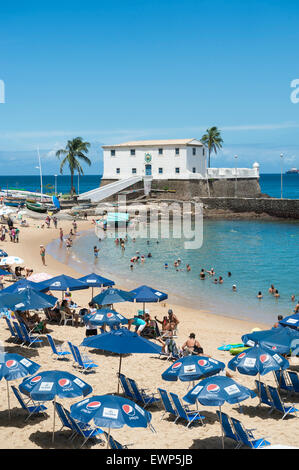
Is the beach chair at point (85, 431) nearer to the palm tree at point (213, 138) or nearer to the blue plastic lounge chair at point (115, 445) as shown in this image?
the blue plastic lounge chair at point (115, 445)

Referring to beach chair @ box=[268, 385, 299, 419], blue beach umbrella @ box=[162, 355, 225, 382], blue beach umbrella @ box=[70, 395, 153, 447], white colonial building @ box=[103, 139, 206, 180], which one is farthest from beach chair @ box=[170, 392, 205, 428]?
white colonial building @ box=[103, 139, 206, 180]

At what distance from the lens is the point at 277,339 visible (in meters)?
12.0

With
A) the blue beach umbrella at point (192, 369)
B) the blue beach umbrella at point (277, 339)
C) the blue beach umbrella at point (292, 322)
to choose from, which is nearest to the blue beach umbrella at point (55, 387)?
the blue beach umbrella at point (192, 369)

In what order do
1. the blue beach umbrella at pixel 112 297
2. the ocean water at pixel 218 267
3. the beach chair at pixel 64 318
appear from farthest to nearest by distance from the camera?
the ocean water at pixel 218 267
the beach chair at pixel 64 318
the blue beach umbrella at pixel 112 297

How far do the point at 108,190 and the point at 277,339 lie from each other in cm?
5637

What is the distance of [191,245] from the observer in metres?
45.8

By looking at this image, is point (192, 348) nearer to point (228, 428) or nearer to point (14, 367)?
point (228, 428)

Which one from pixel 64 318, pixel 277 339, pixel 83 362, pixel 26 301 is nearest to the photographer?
pixel 277 339

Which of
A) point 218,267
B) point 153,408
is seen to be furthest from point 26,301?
point 218,267

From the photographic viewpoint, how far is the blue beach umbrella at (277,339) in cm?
1164

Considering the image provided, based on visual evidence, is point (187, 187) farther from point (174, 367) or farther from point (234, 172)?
point (174, 367)

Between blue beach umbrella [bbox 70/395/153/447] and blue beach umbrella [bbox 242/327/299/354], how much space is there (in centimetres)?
503

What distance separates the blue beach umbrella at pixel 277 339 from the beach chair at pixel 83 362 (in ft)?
13.8
